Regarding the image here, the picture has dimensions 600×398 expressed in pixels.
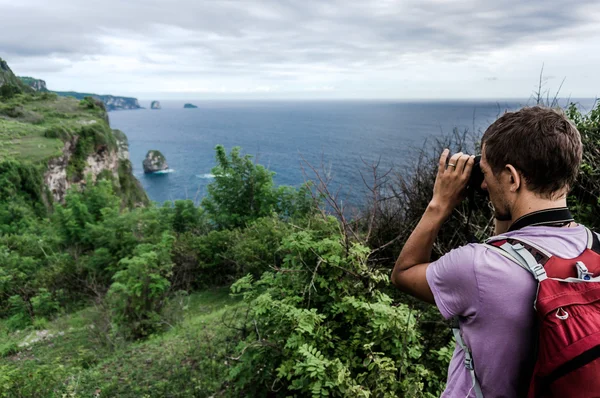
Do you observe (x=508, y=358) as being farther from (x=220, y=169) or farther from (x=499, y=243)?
(x=220, y=169)

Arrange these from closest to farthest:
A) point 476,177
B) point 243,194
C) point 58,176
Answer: point 476,177 < point 243,194 < point 58,176

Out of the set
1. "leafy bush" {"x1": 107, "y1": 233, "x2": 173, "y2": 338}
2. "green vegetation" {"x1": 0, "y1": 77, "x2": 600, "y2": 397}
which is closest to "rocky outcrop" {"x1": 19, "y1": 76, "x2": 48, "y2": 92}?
"green vegetation" {"x1": 0, "y1": 77, "x2": 600, "y2": 397}

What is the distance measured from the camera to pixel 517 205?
1.41 m

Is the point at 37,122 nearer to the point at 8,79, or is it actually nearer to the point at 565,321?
the point at 8,79

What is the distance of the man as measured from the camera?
4.10 feet

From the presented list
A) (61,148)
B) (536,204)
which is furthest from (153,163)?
(536,204)

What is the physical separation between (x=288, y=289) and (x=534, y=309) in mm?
2877

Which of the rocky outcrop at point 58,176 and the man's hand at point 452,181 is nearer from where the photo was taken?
the man's hand at point 452,181

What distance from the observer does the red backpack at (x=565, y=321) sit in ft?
3.61

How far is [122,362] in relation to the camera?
21.2 ft

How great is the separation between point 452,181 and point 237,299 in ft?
37.3

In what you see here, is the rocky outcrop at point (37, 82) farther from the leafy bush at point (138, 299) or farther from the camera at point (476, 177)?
Answer: the camera at point (476, 177)

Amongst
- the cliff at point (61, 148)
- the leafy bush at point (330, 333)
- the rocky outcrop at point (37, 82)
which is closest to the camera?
the leafy bush at point (330, 333)

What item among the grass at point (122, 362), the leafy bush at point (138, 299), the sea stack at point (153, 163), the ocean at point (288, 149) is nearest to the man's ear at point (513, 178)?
the grass at point (122, 362)
